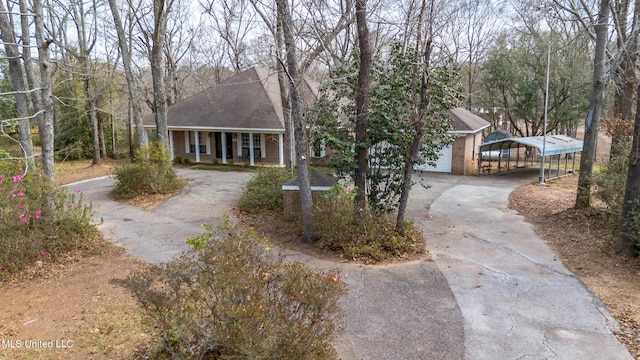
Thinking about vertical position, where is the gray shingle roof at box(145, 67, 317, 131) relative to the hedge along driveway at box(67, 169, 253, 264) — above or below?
above

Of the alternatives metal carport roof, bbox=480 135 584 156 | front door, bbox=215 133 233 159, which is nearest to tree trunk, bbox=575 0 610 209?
metal carport roof, bbox=480 135 584 156

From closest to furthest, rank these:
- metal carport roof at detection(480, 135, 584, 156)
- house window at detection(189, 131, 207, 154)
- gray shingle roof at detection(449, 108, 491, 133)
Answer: metal carport roof at detection(480, 135, 584, 156) → gray shingle roof at detection(449, 108, 491, 133) → house window at detection(189, 131, 207, 154)

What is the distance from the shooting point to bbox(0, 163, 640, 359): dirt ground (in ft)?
15.5

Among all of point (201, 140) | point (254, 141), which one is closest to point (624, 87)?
point (254, 141)

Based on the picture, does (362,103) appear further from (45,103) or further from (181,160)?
(181,160)

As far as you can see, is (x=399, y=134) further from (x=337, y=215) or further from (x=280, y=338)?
(x=280, y=338)

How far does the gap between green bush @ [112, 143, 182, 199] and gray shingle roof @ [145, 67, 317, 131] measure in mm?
7182

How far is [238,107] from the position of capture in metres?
21.8

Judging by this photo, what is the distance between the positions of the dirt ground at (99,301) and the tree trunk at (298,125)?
11.5 feet

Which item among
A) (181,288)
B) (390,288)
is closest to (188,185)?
(390,288)

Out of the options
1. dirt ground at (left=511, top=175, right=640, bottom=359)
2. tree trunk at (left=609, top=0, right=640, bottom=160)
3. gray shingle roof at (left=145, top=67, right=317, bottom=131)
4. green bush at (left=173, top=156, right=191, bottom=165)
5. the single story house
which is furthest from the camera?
green bush at (left=173, top=156, right=191, bottom=165)

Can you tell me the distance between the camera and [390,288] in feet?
21.7

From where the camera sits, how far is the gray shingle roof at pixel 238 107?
20.6 meters

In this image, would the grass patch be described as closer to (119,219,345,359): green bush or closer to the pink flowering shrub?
the pink flowering shrub
